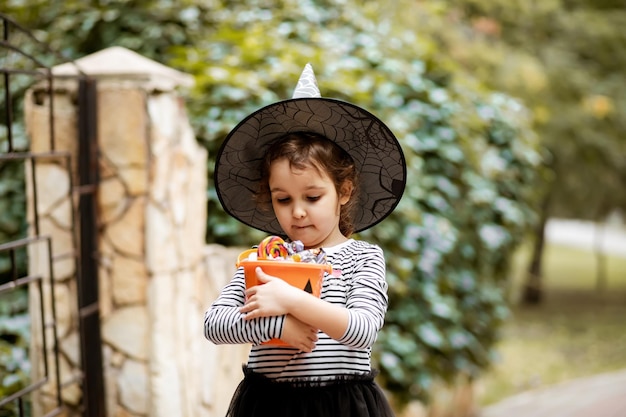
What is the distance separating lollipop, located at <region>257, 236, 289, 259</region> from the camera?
1.70m

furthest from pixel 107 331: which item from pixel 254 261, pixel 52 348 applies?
pixel 254 261

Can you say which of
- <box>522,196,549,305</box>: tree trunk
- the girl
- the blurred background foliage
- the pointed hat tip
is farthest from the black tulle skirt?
<box>522,196,549,305</box>: tree trunk

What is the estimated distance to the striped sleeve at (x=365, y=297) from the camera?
1.64 meters

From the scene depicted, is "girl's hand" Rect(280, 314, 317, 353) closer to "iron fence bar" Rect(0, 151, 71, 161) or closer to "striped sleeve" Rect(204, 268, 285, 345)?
"striped sleeve" Rect(204, 268, 285, 345)

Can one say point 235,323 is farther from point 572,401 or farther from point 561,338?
point 561,338

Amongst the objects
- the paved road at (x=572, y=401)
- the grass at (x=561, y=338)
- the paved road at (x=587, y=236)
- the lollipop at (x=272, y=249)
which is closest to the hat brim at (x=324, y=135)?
the lollipop at (x=272, y=249)

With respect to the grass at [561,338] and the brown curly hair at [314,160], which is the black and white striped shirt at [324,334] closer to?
the brown curly hair at [314,160]

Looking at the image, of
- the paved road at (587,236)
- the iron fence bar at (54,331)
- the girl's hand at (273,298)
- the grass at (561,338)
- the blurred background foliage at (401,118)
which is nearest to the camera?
the girl's hand at (273,298)

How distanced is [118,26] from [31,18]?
1.99 ft

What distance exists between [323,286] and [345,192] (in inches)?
8.9

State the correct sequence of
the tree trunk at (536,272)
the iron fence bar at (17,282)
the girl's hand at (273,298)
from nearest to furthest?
the girl's hand at (273,298), the iron fence bar at (17,282), the tree trunk at (536,272)

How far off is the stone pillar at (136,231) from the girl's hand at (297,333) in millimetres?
1719

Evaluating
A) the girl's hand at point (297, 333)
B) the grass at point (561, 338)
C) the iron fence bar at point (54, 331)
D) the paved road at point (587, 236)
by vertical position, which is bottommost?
the paved road at point (587, 236)

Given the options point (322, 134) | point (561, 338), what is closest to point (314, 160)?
point (322, 134)
